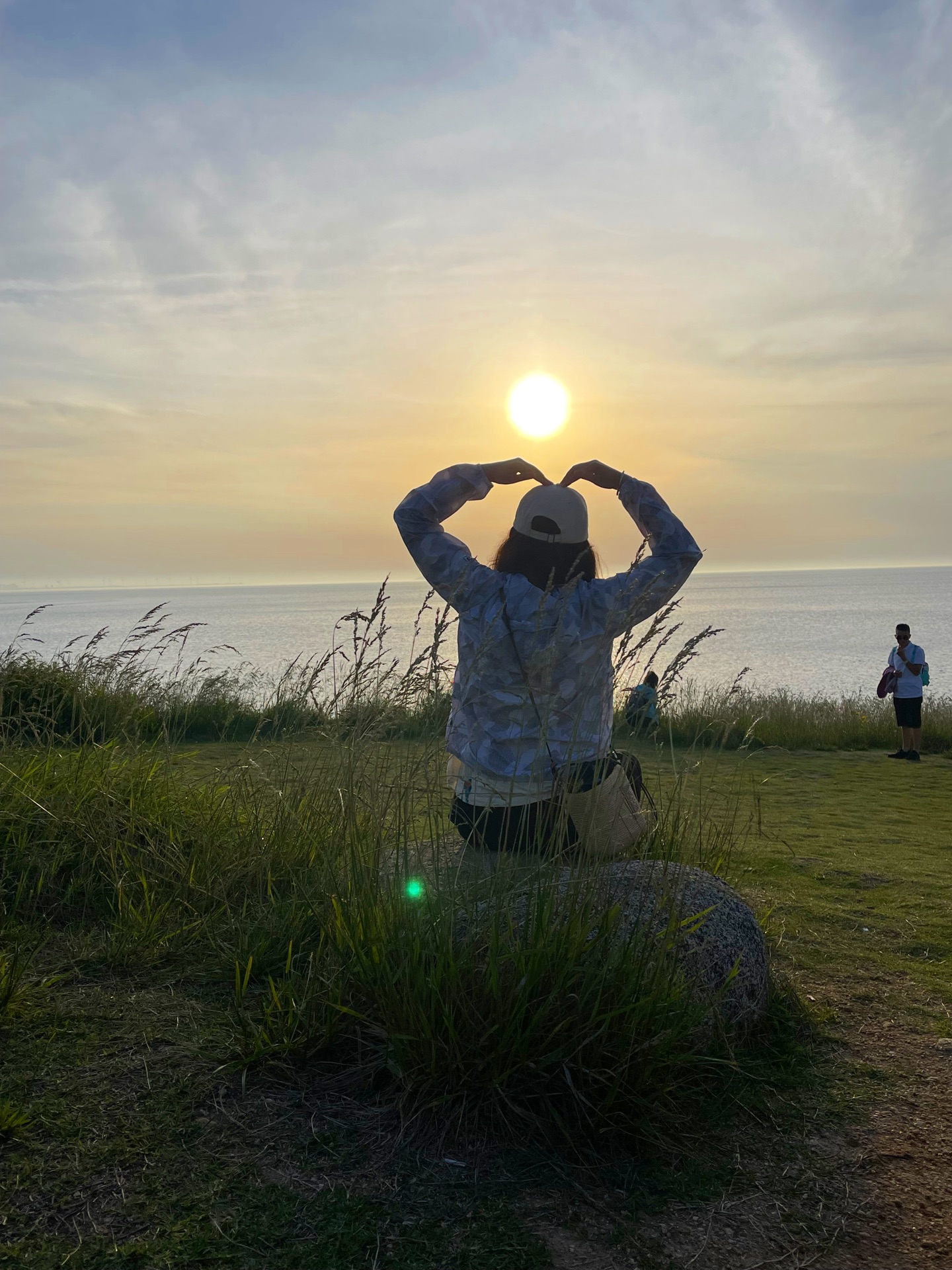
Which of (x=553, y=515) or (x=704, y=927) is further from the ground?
(x=553, y=515)

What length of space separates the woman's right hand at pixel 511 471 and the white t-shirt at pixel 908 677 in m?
10.4

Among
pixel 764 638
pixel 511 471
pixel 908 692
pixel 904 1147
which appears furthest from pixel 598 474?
pixel 764 638

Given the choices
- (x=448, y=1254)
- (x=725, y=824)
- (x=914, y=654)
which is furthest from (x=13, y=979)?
(x=914, y=654)

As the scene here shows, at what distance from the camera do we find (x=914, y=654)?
1355cm

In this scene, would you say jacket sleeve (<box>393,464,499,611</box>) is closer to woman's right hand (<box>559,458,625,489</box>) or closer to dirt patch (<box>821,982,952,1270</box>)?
woman's right hand (<box>559,458,625,489</box>)

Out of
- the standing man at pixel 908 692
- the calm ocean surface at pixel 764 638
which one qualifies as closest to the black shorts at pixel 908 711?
the standing man at pixel 908 692

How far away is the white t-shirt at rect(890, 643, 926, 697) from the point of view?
13.0 m

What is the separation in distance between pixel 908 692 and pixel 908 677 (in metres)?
0.25

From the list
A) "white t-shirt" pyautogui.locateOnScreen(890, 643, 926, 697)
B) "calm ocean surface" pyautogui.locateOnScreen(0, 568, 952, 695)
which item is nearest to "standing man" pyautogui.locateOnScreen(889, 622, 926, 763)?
"white t-shirt" pyautogui.locateOnScreen(890, 643, 926, 697)

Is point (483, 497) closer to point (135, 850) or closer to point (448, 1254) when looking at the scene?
point (135, 850)

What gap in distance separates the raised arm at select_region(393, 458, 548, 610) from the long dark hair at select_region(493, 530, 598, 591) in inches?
5.9

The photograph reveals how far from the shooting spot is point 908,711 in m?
13.2

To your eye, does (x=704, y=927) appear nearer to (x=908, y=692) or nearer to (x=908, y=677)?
(x=908, y=692)

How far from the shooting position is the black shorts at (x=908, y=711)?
13.0 meters
